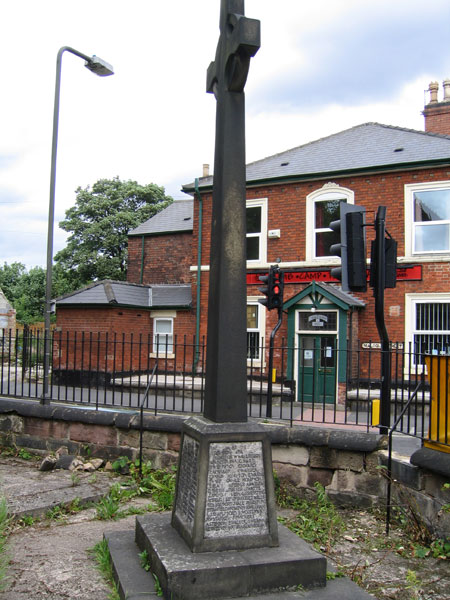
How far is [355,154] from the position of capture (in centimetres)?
1619

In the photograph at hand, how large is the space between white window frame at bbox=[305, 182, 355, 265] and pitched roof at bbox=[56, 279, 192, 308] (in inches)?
179

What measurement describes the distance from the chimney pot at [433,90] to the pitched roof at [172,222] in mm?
10672

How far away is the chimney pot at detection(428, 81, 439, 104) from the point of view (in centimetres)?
1980

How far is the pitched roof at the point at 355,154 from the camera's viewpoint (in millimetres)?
14875

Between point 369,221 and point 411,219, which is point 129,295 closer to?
point 369,221

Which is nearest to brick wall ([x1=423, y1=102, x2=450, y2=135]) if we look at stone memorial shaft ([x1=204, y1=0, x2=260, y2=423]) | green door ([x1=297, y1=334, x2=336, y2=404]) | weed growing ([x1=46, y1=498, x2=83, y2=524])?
green door ([x1=297, y1=334, x2=336, y2=404])

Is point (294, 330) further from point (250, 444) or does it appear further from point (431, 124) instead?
point (250, 444)

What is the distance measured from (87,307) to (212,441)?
1388 cm

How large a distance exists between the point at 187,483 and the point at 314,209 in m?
13.0

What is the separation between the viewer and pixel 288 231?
53.2ft

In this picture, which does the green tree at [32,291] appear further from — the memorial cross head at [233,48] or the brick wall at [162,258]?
the memorial cross head at [233,48]

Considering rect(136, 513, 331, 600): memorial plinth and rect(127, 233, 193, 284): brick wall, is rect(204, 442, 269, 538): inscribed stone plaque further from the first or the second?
rect(127, 233, 193, 284): brick wall

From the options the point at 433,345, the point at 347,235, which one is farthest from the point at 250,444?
the point at 433,345

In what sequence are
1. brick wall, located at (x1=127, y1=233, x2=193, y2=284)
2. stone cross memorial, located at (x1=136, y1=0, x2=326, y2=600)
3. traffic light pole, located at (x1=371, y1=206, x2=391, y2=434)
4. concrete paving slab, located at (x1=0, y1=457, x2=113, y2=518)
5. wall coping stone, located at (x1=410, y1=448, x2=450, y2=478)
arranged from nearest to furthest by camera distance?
stone cross memorial, located at (x1=136, y1=0, x2=326, y2=600), wall coping stone, located at (x1=410, y1=448, x2=450, y2=478), concrete paving slab, located at (x1=0, y1=457, x2=113, y2=518), traffic light pole, located at (x1=371, y1=206, x2=391, y2=434), brick wall, located at (x1=127, y1=233, x2=193, y2=284)
